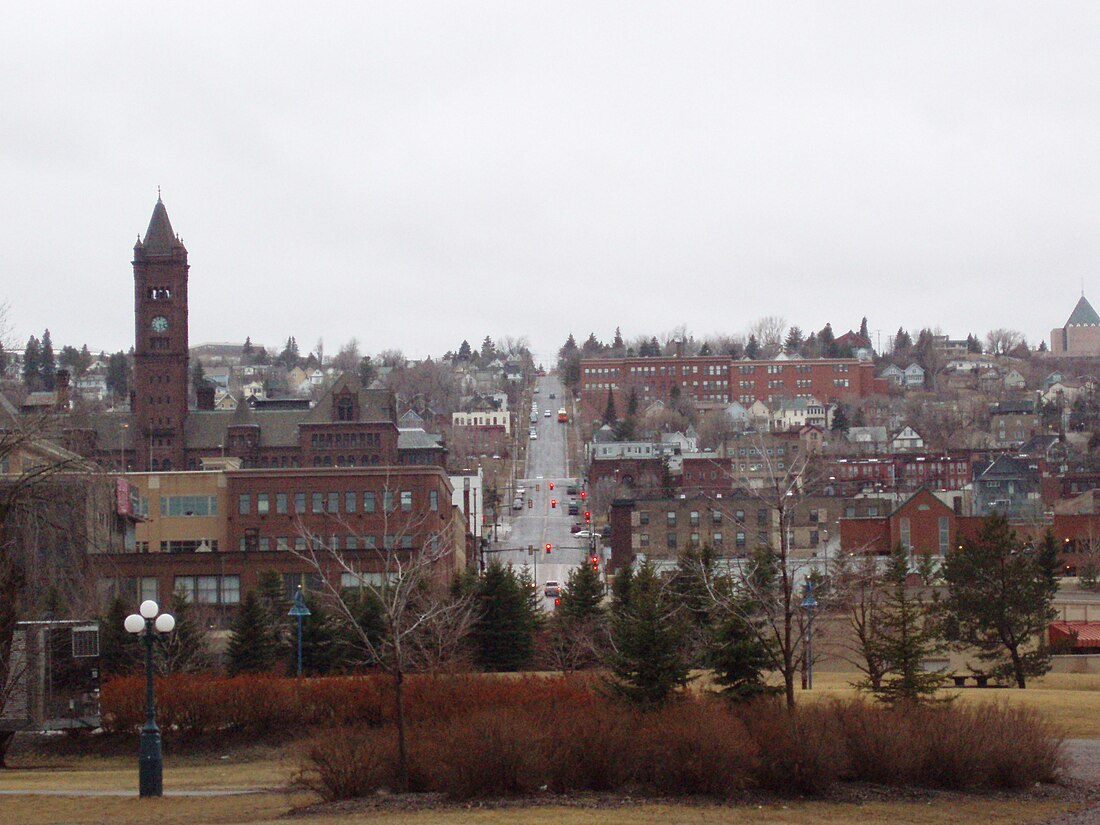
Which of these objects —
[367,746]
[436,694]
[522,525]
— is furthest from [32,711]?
[522,525]

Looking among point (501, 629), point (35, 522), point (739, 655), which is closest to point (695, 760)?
point (739, 655)

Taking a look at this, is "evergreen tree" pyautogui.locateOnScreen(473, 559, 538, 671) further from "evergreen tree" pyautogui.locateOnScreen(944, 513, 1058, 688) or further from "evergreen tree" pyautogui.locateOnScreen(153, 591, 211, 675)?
"evergreen tree" pyautogui.locateOnScreen(944, 513, 1058, 688)

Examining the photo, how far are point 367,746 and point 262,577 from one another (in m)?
35.2

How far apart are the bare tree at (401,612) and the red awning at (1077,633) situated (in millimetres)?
23790

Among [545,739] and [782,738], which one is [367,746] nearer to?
[545,739]

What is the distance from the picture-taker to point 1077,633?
61156 millimetres

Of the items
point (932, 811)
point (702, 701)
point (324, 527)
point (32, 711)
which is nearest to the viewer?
point (932, 811)

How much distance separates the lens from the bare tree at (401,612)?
2870 cm

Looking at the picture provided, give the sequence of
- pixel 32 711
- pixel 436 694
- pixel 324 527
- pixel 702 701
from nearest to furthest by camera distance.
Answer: pixel 702 701 < pixel 436 694 < pixel 32 711 < pixel 324 527

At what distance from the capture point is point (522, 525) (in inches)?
6673

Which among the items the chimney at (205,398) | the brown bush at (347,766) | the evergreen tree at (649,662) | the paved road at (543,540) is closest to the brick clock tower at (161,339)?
the chimney at (205,398)

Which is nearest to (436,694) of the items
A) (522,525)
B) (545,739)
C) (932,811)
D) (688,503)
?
(545,739)

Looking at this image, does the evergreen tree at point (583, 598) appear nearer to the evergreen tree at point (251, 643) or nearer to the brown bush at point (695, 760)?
the evergreen tree at point (251, 643)

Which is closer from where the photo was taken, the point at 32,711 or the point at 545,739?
the point at 545,739
